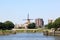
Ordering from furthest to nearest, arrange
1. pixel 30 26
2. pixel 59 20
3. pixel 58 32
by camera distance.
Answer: pixel 30 26 < pixel 59 20 < pixel 58 32

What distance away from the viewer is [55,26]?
11894 cm

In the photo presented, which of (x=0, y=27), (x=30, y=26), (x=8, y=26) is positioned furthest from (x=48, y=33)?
(x=30, y=26)

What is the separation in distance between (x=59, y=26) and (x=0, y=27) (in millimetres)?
46647

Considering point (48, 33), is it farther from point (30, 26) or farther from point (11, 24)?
point (30, 26)

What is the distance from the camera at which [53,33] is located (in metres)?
105

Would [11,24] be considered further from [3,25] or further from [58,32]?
[58,32]

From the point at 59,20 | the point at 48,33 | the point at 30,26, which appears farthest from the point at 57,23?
the point at 30,26

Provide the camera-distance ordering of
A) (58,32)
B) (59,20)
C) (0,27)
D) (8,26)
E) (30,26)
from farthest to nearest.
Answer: (30,26) < (8,26) < (0,27) < (59,20) < (58,32)

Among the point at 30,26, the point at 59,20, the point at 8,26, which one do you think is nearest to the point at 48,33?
the point at 59,20

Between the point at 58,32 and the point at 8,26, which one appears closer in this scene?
the point at 58,32

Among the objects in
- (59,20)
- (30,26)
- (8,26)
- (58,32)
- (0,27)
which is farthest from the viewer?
(30,26)

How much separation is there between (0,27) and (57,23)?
4708 cm

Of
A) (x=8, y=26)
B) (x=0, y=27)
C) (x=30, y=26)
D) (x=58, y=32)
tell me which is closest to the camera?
(x=58, y=32)

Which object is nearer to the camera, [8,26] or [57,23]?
[57,23]
